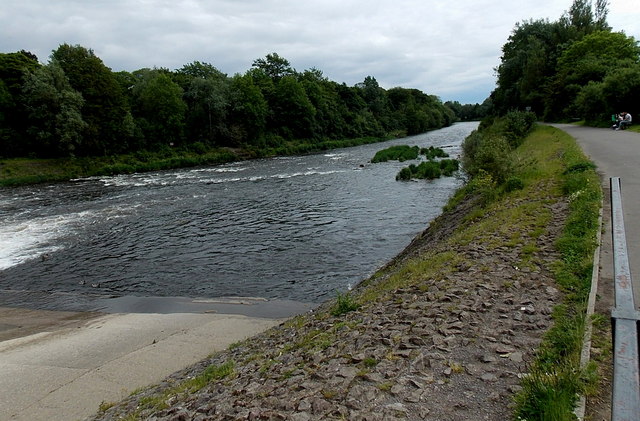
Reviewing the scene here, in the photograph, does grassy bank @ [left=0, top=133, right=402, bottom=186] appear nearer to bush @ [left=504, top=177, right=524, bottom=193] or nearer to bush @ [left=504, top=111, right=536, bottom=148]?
bush @ [left=504, top=111, right=536, bottom=148]

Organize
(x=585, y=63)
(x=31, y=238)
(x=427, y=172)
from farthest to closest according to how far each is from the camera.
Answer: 1. (x=585, y=63)
2. (x=427, y=172)
3. (x=31, y=238)

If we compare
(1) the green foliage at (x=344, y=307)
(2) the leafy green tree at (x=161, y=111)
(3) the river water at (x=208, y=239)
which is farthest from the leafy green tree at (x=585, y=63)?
(2) the leafy green tree at (x=161, y=111)

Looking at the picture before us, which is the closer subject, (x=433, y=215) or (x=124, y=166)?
(x=433, y=215)

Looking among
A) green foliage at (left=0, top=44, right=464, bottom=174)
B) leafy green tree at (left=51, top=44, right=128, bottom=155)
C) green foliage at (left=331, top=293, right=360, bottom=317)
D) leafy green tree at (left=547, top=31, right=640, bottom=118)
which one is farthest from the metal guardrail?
leafy green tree at (left=51, top=44, right=128, bottom=155)

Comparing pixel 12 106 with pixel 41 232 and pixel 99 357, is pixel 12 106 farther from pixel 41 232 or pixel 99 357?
pixel 99 357

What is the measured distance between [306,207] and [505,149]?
13.1 meters

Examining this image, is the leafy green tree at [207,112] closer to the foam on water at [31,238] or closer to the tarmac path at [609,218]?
the foam on water at [31,238]

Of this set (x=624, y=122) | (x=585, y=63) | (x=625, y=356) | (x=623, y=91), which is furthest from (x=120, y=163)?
(x=625, y=356)

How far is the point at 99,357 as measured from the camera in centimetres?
971

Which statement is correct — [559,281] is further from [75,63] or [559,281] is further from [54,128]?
[75,63]

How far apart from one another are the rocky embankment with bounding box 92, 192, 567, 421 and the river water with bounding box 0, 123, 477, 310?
5.85 meters

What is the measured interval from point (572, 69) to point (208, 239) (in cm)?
5559

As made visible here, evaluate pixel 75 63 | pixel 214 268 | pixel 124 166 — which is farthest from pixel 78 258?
pixel 75 63

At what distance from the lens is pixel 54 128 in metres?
53.2
